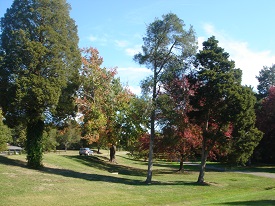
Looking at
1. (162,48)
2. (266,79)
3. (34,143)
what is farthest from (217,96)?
(266,79)

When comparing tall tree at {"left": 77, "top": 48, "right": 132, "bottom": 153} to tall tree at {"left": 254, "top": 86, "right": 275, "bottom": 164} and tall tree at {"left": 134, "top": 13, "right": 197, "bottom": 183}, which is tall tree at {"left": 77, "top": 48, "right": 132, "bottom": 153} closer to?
tall tree at {"left": 134, "top": 13, "right": 197, "bottom": 183}

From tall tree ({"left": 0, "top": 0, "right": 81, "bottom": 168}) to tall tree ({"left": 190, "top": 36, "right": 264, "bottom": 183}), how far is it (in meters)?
11.3

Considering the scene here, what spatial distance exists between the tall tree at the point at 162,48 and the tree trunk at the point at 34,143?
9.26 m

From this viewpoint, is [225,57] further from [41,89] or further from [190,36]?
[41,89]

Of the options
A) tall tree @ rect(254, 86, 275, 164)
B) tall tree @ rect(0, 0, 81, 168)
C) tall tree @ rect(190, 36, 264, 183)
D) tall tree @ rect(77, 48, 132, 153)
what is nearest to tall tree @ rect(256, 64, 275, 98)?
tall tree @ rect(254, 86, 275, 164)

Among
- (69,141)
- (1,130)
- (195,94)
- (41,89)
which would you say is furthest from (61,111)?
(69,141)

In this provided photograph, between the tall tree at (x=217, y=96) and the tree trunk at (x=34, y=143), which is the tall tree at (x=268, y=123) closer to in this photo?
the tall tree at (x=217, y=96)

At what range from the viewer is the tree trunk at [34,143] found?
84.0 ft

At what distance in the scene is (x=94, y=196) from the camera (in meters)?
17.3

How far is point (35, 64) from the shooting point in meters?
24.3

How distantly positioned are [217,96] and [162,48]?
608 cm

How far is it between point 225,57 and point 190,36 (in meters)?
3.62

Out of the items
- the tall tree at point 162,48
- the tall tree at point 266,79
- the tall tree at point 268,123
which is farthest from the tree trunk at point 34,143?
the tall tree at point 266,79

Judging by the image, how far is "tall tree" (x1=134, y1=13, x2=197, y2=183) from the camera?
25.8 m
